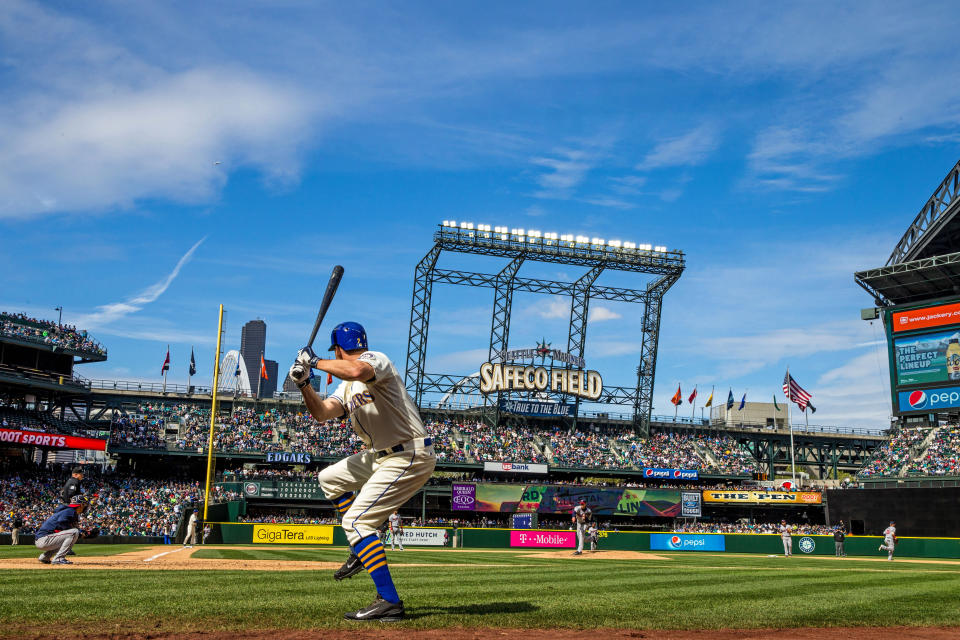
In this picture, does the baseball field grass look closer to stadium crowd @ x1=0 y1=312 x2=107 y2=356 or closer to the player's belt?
the player's belt

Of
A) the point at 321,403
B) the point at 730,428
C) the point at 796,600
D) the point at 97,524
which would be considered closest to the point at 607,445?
the point at 730,428

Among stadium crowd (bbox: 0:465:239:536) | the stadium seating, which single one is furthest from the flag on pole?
stadium crowd (bbox: 0:465:239:536)

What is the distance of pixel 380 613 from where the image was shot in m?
6.50

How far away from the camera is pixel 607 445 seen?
61.2 m

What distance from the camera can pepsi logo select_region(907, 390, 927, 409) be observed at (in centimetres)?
4844

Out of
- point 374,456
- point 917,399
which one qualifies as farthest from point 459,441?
point 374,456

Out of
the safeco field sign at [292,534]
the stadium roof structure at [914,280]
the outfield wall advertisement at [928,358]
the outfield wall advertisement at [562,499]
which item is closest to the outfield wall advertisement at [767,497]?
the outfield wall advertisement at [562,499]

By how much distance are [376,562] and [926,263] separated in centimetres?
4994

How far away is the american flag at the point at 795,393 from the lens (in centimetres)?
5456

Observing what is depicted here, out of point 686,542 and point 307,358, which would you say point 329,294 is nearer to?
point 307,358

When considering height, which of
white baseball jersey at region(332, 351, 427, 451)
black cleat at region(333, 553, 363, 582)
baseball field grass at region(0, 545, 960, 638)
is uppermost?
white baseball jersey at region(332, 351, 427, 451)

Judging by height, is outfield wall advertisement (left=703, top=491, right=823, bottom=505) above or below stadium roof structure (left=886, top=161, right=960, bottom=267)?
below

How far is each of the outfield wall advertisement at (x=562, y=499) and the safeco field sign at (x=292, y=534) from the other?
14.9 metres

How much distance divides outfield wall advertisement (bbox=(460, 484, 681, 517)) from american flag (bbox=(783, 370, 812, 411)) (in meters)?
10.9
